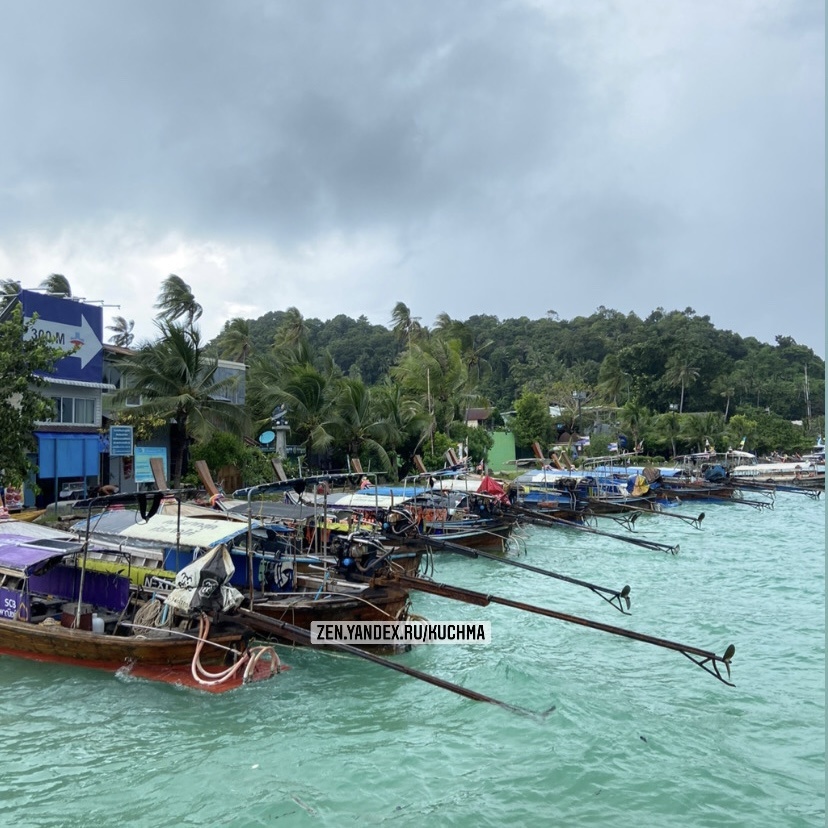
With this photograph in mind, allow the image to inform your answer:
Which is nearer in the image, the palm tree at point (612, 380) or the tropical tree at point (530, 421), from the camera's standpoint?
the tropical tree at point (530, 421)

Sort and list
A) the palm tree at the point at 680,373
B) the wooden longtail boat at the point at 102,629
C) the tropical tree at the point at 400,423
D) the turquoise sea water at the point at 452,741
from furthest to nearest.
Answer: the palm tree at the point at 680,373
the tropical tree at the point at 400,423
the wooden longtail boat at the point at 102,629
the turquoise sea water at the point at 452,741

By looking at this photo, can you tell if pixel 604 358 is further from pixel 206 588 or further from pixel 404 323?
pixel 206 588

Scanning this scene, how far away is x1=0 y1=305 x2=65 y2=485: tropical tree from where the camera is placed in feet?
57.0

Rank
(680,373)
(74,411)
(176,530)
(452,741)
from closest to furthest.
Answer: (452,741)
(176,530)
(74,411)
(680,373)

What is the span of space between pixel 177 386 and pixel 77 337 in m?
3.87

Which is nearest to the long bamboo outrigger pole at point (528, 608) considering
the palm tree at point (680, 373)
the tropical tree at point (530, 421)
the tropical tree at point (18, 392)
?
the tropical tree at point (18, 392)

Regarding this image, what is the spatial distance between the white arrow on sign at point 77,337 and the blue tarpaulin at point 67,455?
2.77m

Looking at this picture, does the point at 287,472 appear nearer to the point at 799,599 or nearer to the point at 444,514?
the point at 444,514

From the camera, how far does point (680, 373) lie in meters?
68.2

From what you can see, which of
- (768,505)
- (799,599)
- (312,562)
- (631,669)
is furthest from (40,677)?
(768,505)

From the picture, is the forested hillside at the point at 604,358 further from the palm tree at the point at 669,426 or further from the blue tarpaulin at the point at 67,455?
the blue tarpaulin at the point at 67,455

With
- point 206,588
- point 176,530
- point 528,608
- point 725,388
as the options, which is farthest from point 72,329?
point 725,388

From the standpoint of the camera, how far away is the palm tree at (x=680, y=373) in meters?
68.1

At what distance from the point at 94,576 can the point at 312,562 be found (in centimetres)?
395
